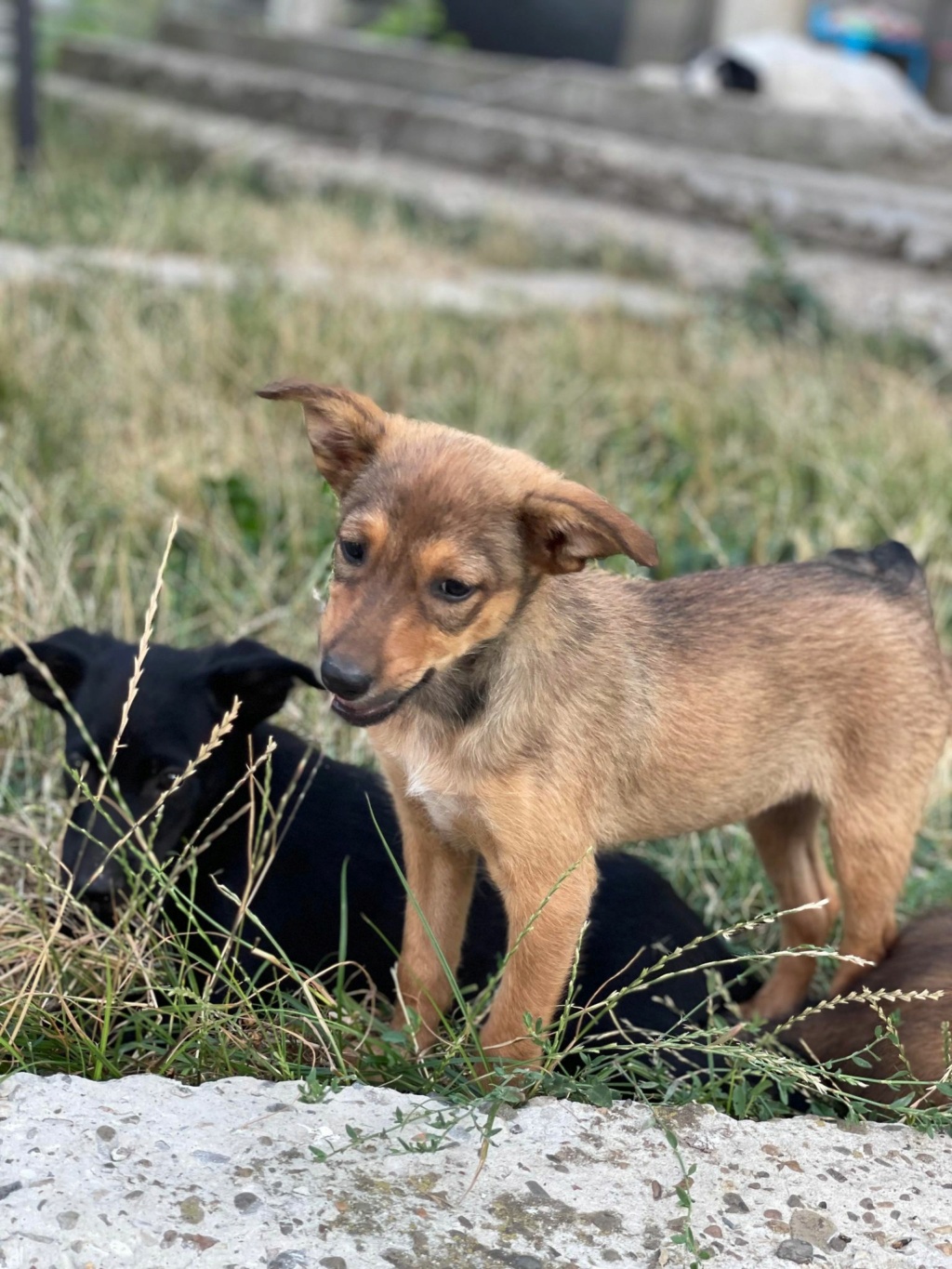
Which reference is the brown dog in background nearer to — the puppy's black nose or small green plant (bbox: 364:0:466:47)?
the puppy's black nose

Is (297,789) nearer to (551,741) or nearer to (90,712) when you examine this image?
(90,712)

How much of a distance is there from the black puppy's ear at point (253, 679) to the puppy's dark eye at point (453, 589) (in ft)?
2.46

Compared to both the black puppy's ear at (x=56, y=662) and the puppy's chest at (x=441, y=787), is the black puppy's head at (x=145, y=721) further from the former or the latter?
the puppy's chest at (x=441, y=787)

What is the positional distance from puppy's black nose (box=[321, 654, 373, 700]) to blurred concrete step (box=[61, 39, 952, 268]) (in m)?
6.87

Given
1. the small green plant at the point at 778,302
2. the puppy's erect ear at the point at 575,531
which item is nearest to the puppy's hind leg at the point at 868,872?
the puppy's erect ear at the point at 575,531

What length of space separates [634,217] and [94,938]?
8138mm

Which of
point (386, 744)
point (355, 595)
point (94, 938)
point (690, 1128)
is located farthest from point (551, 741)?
point (94, 938)

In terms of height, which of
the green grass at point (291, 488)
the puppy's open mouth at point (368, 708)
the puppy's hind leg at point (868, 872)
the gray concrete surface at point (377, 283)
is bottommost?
the gray concrete surface at point (377, 283)

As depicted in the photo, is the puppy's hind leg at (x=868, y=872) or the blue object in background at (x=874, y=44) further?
A: the blue object in background at (x=874, y=44)

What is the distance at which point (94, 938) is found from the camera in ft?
9.62

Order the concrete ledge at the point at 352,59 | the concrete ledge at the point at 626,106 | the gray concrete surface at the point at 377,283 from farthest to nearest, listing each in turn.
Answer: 1. the concrete ledge at the point at 352,59
2. the concrete ledge at the point at 626,106
3. the gray concrete surface at the point at 377,283

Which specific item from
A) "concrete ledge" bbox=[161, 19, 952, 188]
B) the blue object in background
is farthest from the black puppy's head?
the blue object in background

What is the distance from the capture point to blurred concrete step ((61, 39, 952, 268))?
8719 mm

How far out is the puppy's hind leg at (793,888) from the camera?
12.1ft
